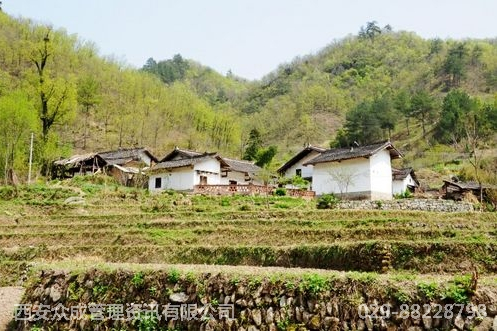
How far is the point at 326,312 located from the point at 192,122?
6519 centimetres

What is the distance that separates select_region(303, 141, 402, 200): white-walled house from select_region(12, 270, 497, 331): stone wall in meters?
23.9

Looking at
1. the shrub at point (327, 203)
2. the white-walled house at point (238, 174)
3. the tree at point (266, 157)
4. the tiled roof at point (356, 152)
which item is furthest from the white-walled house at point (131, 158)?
the shrub at point (327, 203)

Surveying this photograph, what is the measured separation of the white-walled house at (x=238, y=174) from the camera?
145 feet

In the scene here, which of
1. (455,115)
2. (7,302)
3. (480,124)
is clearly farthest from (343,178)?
(455,115)

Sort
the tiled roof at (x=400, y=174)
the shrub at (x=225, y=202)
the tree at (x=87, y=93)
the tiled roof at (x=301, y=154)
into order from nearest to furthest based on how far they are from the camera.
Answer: the shrub at (x=225, y=202), the tiled roof at (x=400, y=174), the tiled roof at (x=301, y=154), the tree at (x=87, y=93)

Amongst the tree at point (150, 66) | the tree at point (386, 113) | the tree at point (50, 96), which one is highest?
the tree at point (150, 66)

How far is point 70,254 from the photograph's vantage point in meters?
21.1

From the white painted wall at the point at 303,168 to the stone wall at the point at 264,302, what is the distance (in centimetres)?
3466

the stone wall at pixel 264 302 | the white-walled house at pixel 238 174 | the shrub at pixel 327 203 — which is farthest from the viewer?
the white-walled house at pixel 238 174

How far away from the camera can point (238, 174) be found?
45.9 m

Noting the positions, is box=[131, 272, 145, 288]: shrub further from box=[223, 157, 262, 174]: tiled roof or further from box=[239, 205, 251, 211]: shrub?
box=[223, 157, 262, 174]: tiled roof

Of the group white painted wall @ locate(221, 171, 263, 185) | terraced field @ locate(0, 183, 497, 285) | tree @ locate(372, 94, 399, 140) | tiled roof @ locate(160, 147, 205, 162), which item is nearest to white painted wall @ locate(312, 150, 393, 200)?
terraced field @ locate(0, 183, 497, 285)

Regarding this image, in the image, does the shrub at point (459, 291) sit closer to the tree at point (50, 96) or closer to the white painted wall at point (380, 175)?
the white painted wall at point (380, 175)

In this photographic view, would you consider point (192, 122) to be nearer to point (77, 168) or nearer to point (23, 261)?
point (77, 168)
